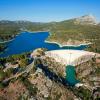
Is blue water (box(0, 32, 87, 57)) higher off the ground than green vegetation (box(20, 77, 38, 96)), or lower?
lower

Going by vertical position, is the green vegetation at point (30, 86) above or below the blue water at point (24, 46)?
above

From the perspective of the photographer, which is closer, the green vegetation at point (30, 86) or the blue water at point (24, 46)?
the green vegetation at point (30, 86)

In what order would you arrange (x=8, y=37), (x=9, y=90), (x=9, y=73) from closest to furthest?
(x=9, y=90)
(x=9, y=73)
(x=8, y=37)

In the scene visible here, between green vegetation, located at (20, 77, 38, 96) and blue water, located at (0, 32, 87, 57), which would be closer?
green vegetation, located at (20, 77, 38, 96)

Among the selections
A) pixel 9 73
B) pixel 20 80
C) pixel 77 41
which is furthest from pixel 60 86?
Result: pixel 77 41

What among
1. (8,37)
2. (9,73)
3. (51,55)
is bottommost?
(8,37)

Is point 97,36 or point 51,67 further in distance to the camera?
point 97,36

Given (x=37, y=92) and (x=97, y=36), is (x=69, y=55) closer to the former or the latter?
(x=37, y=92)

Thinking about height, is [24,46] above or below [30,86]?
below

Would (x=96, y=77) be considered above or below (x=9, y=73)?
below

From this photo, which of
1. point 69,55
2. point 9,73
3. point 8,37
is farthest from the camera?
point 8,37

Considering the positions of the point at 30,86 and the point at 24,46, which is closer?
the point at 30,86
